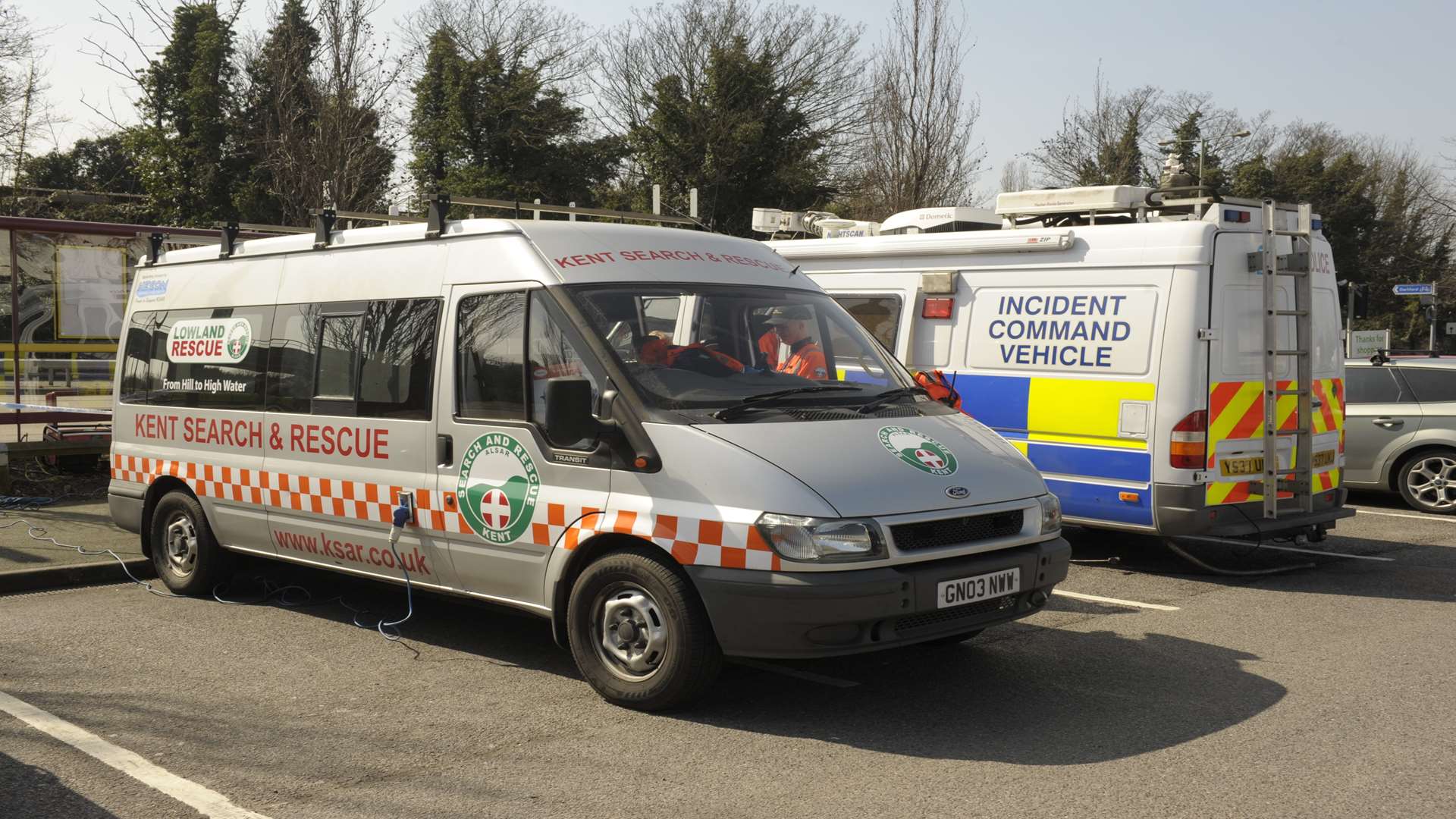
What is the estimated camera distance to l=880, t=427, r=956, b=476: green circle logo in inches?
209

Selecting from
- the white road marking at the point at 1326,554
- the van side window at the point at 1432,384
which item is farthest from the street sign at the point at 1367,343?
the white road marking at the point at 1326,554

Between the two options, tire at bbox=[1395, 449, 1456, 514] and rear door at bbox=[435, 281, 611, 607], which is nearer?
rear door at bbox=[435, 281, 611, 607]

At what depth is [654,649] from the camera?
527cm

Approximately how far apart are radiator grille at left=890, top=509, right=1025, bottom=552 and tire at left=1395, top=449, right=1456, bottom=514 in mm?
8262

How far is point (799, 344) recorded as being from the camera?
245 inches

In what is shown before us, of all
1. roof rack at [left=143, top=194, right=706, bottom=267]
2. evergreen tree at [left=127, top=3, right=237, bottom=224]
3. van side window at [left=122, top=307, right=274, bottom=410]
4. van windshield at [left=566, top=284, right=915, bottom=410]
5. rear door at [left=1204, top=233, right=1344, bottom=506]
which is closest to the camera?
van windshield at [left=566, top=284, right=915, bottom=410]

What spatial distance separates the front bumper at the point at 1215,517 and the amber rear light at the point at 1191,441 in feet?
0.53

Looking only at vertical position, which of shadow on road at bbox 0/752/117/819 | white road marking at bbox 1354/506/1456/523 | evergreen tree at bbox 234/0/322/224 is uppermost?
evergreen tree at bbox 234/0/322/224

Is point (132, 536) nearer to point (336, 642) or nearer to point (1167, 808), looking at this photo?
point (336, 642)

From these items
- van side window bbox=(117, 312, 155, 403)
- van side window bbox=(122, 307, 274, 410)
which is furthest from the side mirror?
van side window bbox=(117, 312, 155, 403)

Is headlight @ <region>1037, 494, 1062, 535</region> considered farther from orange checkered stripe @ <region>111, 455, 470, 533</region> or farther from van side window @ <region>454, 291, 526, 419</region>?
orange checkered stripe @ <region>111, 455, 470, 533</region>

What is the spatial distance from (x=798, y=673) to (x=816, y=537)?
1.37 meters

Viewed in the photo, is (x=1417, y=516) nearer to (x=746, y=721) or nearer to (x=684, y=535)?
(x=746, y=721)

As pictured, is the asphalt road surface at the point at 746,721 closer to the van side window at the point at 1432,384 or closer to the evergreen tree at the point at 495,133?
the van side window at the point at 1432,384
